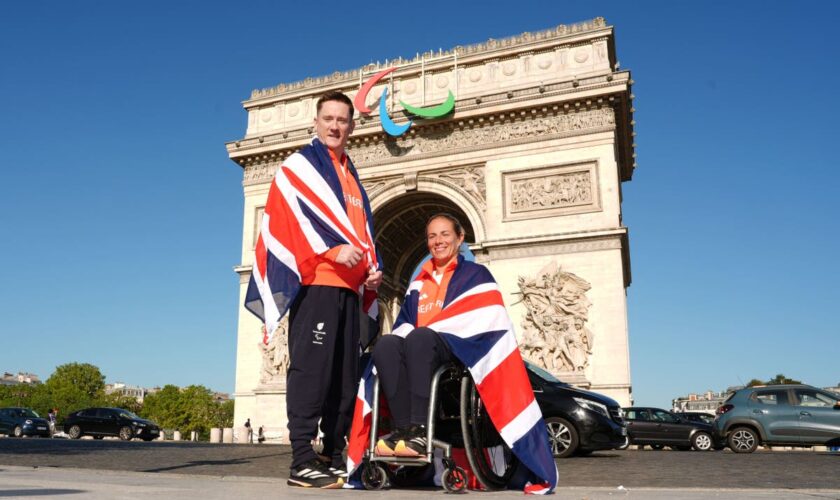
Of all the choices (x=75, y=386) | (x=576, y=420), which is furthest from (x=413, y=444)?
(x=75, y=386)

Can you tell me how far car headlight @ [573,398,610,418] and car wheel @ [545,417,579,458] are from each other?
1.02 feet

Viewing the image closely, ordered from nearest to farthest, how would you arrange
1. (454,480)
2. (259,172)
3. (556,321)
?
(454,480) → (556,321) → (259,172)

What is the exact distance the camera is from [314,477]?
3455 mm

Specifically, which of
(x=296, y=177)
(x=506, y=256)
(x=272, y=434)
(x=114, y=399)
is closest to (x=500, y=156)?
(x=506, y=256)

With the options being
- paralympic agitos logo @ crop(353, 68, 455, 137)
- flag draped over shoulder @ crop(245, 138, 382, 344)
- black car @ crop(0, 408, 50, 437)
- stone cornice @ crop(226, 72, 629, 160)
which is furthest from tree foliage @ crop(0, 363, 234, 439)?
flag draped over shoulder @ crop(245, 138, 382, 344)

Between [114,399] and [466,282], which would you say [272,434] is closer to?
[466,282]

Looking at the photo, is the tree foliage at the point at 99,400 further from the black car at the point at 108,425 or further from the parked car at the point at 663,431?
the parked car at the point at 663,431

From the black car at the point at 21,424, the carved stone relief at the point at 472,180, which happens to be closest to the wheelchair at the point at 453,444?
the carved stone relief at the point at 472,180

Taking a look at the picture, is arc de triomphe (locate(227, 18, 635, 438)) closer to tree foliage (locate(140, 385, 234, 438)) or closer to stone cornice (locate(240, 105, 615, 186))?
stone cornice (locate(240, 105, 615, 186))

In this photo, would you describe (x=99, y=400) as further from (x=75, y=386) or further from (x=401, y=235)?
(x=401, y=235)

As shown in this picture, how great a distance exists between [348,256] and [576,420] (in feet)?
20.7

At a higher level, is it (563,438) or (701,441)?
(563,438)

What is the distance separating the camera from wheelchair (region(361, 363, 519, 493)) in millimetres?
3285

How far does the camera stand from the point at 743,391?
13930mm
